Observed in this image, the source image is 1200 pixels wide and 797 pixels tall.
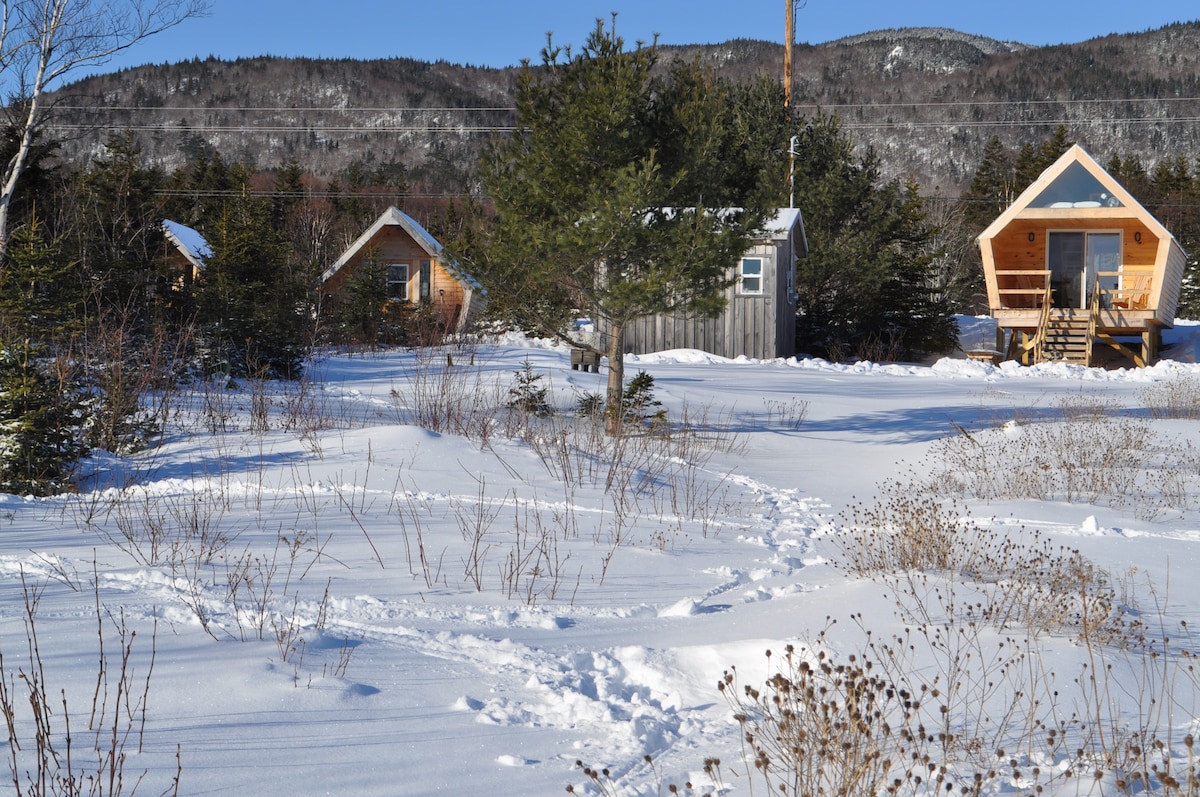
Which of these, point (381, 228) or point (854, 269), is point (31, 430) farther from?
point (381, 228)

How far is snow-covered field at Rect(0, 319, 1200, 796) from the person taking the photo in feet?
11.3

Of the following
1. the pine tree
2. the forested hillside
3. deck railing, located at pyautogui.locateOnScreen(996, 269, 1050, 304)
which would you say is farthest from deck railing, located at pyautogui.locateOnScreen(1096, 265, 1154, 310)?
the forested hillside

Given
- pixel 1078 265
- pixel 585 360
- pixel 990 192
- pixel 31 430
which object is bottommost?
pixel 31 430

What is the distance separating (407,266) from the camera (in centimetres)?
3191

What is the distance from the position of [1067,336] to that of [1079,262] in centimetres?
248

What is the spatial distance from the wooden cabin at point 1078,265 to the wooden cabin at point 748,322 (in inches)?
203

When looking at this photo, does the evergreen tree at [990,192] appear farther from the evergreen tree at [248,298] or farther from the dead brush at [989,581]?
the dead brush at [989,581]

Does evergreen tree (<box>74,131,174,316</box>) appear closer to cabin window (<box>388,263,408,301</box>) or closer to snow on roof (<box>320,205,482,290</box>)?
snow on roof (<box>320,205,482,290</box>)

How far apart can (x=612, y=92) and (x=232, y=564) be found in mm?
7399

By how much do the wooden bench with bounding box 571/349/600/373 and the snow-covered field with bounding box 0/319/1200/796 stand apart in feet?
16.2

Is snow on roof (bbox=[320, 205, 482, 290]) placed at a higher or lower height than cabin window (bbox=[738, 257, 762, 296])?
higher

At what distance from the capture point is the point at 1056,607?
4.74 m

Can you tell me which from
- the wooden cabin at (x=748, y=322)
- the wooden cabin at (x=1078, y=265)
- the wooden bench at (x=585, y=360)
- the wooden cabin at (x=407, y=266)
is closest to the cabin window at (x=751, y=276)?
the wooden cabin at (x=748, y=322)

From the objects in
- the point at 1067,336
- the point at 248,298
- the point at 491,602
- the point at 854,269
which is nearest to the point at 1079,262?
the point at 1067,336
